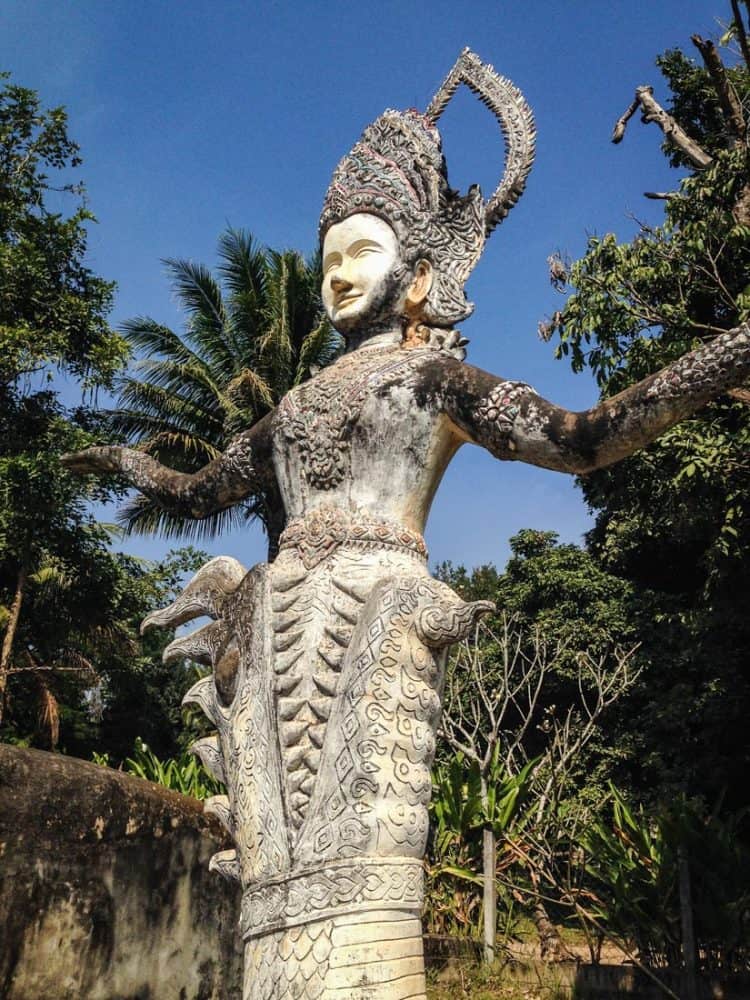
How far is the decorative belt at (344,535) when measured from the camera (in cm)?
344

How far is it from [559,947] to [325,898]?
9.11 metres

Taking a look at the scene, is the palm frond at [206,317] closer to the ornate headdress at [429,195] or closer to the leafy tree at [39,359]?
the leafy tree at [39,359]

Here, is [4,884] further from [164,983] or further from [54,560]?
[54,560]

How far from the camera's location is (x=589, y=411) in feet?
10.5

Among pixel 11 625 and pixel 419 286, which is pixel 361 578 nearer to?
pixel 419 286

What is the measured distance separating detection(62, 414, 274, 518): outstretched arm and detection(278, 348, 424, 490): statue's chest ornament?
0.88ft

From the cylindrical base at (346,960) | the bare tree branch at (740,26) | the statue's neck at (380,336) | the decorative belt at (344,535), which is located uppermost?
the bare tree branch at (740,26)

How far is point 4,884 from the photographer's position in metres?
5.53

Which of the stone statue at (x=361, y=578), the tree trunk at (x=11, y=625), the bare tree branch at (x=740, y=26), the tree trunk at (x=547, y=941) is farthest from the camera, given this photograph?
the tree trunk at (x=11, y=625)

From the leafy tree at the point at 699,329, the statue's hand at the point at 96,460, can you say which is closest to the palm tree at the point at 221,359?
the leafy tree at the point at 699,329

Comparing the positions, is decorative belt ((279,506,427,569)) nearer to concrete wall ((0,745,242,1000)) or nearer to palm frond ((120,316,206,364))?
concrete wall ((0,745,242,1000))

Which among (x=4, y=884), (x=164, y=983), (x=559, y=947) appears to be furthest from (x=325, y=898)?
(x=559, y=947)

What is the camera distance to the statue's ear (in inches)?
157

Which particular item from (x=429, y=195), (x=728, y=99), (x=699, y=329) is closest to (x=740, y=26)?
(x=728, y=99)
